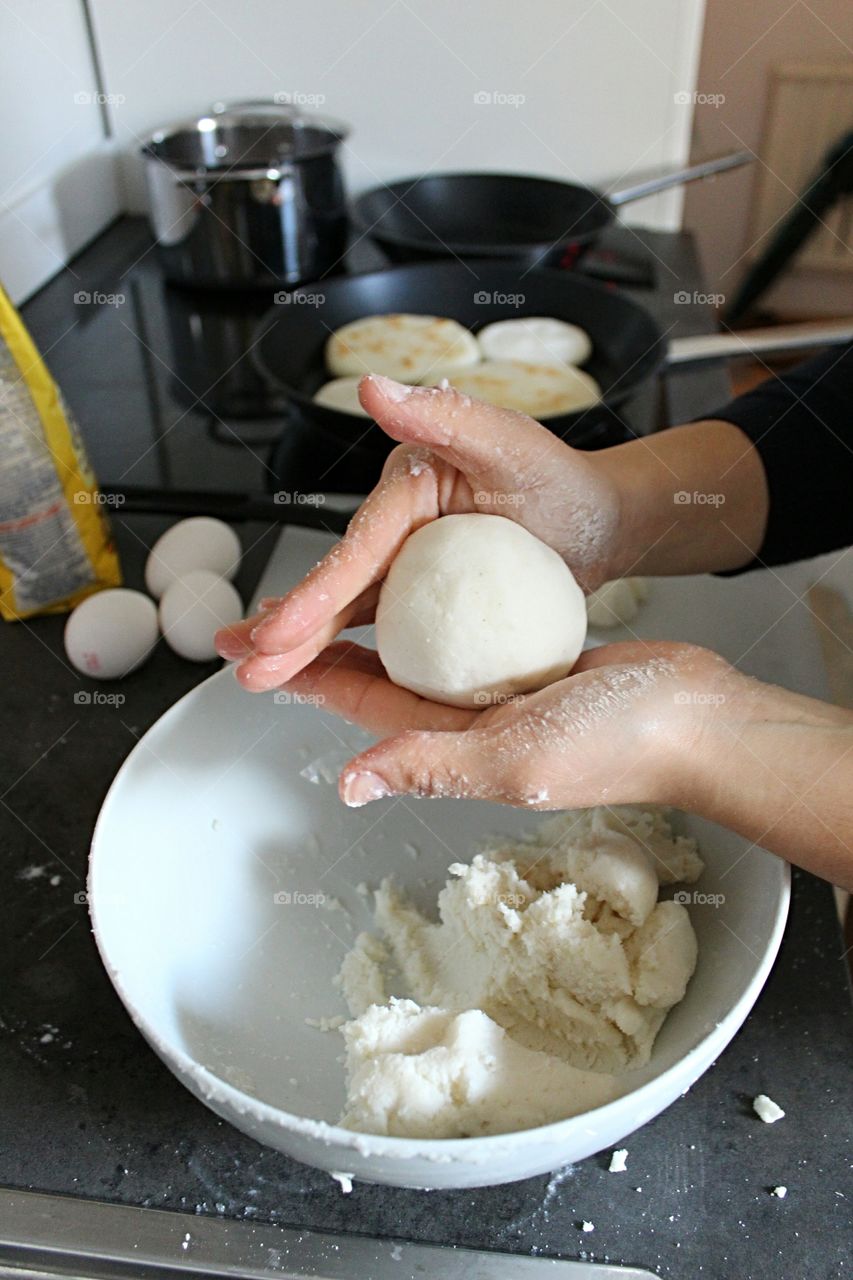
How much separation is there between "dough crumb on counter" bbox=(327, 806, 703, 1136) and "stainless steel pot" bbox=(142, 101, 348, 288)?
4.08ft

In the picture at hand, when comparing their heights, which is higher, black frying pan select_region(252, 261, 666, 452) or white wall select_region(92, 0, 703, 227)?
white wall select_region(92, 0, 703, 227)

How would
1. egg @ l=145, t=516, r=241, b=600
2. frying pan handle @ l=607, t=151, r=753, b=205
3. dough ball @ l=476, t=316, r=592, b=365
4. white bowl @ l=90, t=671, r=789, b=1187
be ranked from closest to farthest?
1. white bowl @ l=90, t=671, r=789, b=1187
2. egg @ l=145, t=516, r=241, b=600
3. dough ball @ l=476, t=316, r=592, b=365
4. frying pan handle @ l=607, t=151, r=753, b=205

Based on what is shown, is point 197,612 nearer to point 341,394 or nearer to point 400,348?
point 341,394

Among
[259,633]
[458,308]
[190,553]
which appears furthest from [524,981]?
[458,308]

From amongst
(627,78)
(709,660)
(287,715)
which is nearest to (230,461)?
(287,715)

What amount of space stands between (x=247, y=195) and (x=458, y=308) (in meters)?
0.38

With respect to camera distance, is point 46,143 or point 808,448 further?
point 46,143

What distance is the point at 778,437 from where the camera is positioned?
104 cm

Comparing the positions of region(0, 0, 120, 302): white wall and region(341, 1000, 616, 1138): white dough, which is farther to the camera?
region(0, 0, 120, 302): white wall

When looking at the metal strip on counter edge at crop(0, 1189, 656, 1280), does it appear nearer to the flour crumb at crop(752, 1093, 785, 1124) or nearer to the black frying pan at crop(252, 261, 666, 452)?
the flour crumb at crop(752, 1093, 785, 1124)

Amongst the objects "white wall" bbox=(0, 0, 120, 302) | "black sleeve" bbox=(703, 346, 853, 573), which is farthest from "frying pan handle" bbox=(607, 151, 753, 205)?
"white wall" bbox=(0, 0, 120, 302)

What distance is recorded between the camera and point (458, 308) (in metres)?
1.67

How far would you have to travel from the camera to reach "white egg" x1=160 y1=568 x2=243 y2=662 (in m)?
1.08

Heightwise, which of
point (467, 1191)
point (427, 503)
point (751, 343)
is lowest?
point (467, 1191)
